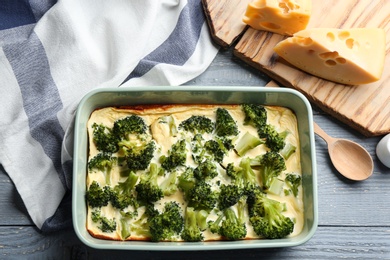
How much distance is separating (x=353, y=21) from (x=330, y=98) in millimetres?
413

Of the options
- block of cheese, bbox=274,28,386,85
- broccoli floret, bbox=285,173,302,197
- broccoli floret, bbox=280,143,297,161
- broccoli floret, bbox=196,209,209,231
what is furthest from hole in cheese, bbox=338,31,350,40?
broccoli floret, bbox=196,209,209,231

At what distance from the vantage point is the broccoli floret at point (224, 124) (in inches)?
98.2

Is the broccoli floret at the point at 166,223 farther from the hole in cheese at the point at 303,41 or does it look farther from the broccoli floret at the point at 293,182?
the hole in cheese at the point at 303,41

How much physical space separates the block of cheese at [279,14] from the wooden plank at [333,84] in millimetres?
54

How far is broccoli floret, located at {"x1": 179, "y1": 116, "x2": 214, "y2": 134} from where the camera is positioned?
2506 mm

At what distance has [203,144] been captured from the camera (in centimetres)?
251

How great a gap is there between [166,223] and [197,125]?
439 mm

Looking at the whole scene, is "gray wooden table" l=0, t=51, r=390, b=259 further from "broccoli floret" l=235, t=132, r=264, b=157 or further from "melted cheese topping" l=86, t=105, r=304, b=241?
"broccoli floret" l=235, t=132, r=264, b=157

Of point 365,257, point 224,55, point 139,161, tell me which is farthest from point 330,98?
point 139,161

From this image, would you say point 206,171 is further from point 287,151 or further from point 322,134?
point 322,134

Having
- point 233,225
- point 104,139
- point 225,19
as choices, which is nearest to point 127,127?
point 104,139

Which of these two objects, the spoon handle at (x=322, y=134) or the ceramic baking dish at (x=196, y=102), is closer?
the ceramic baking dish at (x=196, y=102)

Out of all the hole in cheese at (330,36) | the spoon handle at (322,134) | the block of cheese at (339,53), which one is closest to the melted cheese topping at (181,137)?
the spoon handle at (322,134)

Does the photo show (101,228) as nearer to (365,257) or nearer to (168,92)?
(168,92)
